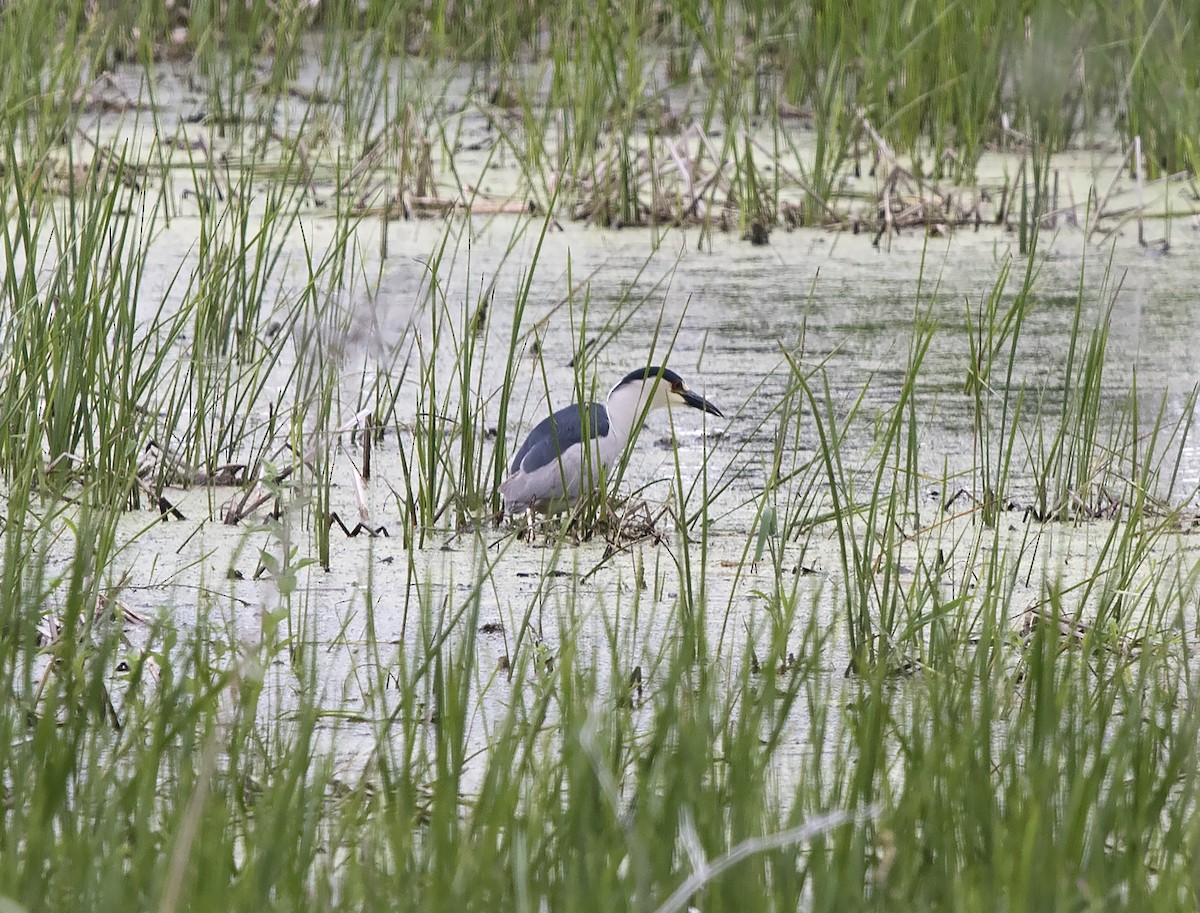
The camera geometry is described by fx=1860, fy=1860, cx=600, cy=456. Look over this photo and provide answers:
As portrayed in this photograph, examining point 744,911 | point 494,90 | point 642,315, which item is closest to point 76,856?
point 744,911

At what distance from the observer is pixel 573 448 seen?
3.31 meters

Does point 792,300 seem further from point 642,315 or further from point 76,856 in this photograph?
point 76,856

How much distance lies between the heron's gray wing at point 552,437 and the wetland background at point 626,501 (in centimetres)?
10

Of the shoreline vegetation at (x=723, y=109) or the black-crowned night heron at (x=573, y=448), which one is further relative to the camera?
the shoreline vegetation at (x=723, y=109)

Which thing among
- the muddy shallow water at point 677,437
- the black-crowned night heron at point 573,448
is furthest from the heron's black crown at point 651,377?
the muddy shallow water at point 677,437

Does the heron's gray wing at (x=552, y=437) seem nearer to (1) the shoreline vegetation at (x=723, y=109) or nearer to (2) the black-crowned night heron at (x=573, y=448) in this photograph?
(2) the black-crowned night heron at (x=573, y=448)

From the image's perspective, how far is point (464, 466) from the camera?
3.01 meters

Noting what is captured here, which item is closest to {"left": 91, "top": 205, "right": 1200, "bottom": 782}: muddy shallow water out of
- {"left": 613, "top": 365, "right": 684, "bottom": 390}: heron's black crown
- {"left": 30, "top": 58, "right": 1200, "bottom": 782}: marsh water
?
{"left": 30, "top": 58, "right": 1200, "bottom": 782}: marsh water

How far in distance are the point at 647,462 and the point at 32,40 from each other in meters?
2.51

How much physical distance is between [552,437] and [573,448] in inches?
9.5

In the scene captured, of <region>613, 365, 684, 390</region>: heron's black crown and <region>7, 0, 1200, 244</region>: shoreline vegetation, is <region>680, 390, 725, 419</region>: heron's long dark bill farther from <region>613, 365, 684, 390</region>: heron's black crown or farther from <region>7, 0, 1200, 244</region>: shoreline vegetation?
<region>7, 0, 1200, 244</region>: shoreline vegetation

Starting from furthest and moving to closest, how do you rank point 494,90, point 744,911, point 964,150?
point 494,90 < point 964,150 < point 744,911

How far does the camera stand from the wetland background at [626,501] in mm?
1531

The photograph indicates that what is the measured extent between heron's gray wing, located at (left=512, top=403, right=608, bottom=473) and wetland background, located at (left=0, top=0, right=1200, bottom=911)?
4.1 inches
